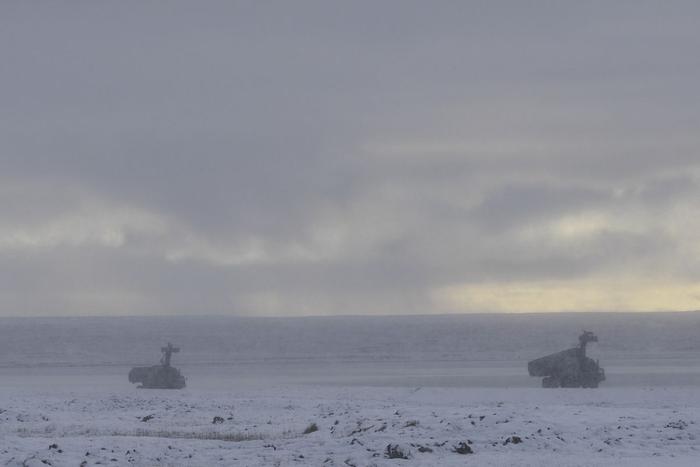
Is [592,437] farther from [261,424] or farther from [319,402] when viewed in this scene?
[319,402]

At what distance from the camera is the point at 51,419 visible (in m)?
32.5

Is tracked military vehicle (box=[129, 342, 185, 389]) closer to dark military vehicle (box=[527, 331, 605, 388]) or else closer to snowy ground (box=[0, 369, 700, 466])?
snowy ground (box=[0, 369, 700, 466])

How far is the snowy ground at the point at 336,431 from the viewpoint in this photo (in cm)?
2220

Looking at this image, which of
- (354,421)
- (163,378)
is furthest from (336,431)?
(163,378)

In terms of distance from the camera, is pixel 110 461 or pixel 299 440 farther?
pixel 299 440

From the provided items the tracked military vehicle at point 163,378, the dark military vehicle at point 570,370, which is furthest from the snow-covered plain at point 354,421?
the dark military vehicle at point 570,370

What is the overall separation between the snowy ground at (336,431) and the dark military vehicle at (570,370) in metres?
5.90

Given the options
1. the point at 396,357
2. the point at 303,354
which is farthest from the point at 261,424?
the point at 303,354

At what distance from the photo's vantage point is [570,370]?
50.8 meters

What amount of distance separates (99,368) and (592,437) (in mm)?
57802

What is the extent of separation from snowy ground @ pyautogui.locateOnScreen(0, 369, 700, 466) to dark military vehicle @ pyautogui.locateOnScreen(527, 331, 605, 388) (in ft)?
19.4

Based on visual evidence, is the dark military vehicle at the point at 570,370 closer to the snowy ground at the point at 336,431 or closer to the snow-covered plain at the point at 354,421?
the snow-covered plain at the point at 354,421

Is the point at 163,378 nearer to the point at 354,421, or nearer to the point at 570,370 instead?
the point at 570,370

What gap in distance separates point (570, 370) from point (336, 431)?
26.3 metres
